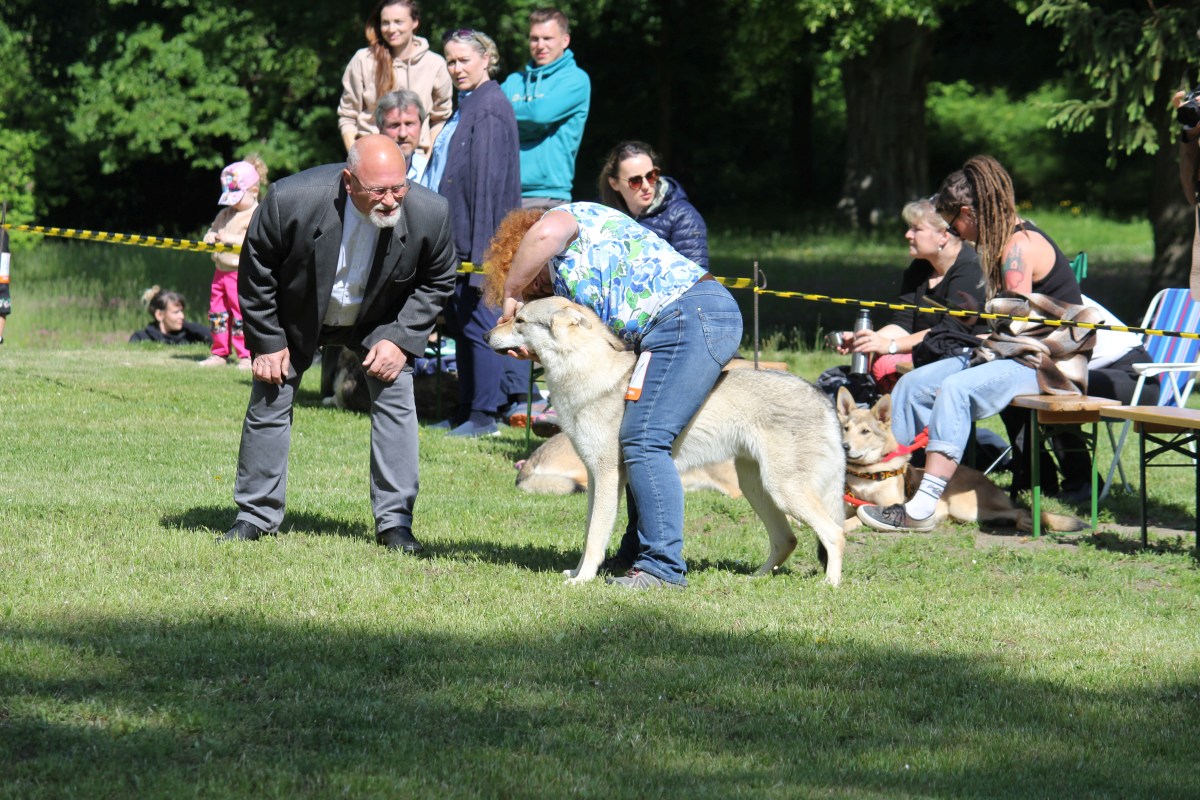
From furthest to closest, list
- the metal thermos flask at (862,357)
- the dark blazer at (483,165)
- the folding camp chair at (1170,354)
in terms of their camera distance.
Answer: the dark blazer at (483,165) → the metal thermos flask at (862,357) → the folding camp chair at (1170,354)

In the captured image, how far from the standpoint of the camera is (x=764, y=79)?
103 ft

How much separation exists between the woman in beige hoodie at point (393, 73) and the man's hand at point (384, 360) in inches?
167

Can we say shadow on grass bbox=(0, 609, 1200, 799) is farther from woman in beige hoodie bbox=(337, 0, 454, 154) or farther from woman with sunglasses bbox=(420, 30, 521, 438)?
woman in beige hoodie bbox=(337, 0, 454, 154)

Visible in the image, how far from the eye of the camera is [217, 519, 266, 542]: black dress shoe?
21.1 ft

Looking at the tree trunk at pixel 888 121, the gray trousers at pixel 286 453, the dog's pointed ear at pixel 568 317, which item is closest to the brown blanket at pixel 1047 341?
the dog's pointed ear at pixel 568 317

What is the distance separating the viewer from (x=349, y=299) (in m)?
6.31

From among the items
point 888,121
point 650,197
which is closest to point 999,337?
point 650,197

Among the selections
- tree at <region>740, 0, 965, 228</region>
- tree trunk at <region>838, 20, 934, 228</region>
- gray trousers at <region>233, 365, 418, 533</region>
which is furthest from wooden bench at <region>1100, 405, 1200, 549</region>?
tree trunk at <region>838, 20, 934, 228</region>

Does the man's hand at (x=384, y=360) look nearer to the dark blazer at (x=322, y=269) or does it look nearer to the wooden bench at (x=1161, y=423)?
the dark blazer at (x=322, y=269)

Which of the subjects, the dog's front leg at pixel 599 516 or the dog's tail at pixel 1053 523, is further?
the dog's tail at pixel 1053 523

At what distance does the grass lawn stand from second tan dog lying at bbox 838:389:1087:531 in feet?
0.75

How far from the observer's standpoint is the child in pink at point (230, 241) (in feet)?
41.2

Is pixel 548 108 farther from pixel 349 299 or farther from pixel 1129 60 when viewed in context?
A: pixel 1129 60

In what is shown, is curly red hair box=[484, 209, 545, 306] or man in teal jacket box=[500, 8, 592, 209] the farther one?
man in teal jacket box=[500, 8, 592, 209]
